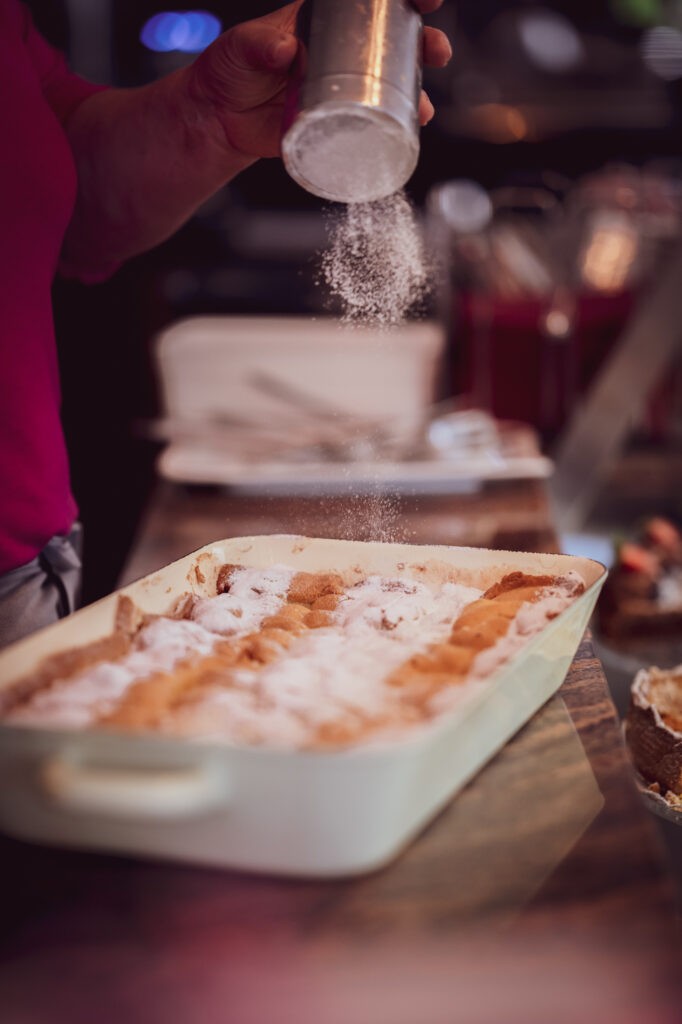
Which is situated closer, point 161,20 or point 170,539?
point 170,539

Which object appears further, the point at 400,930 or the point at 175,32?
the point at 175,32

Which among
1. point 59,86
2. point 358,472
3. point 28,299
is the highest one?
point 59,86

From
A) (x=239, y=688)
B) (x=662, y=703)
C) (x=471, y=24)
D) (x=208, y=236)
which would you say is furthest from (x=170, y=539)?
(x=471, y=24)

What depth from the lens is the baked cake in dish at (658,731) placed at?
3.65ft

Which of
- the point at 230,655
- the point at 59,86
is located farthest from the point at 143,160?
the point at 230,655

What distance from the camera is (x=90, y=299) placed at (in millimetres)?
1889

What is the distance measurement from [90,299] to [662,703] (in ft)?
3.89

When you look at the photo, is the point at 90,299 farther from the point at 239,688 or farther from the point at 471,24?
the point at 471,24

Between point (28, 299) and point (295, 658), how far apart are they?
465 mm

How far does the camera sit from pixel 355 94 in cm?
78

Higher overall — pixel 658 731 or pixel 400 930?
pixel 400 930

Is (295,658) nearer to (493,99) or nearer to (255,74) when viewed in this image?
(255,74)

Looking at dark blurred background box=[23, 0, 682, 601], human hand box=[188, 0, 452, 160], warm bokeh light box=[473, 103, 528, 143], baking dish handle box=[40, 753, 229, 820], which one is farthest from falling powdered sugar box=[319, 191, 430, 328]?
warm bokeh light box=[473, 103, 528, 143]

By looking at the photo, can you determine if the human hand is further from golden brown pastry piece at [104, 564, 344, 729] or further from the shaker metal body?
golden brown pastry piece at [104, 564, 344, 729]
